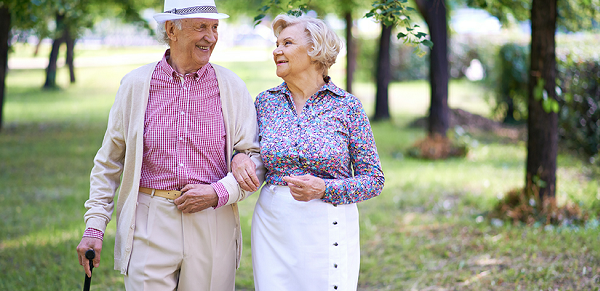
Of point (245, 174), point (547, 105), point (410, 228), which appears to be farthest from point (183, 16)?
point (410, 228)

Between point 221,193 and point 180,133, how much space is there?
36cm

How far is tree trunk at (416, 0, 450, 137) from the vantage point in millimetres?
10289

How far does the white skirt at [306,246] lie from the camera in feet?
8.71

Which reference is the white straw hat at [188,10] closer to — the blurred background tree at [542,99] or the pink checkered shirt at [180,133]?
the pink checkered shirt at [180,133]

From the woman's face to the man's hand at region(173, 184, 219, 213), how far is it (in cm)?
69

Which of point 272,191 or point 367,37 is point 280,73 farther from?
point 367,37

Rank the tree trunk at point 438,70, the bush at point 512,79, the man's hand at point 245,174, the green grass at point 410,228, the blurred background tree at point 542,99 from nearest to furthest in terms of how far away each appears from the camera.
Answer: the man's hand at point 245,174
the green grass at point 410,228
the blurred background tree at point 542,99
the tree trunk at point 438,70
the bush at point 512,79

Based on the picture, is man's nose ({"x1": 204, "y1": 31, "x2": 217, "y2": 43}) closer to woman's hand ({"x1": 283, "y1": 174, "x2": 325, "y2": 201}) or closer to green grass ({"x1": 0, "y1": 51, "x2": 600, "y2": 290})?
woman's hand ({"x1": 283, "y1": 174, "x2": 325, "y2": 201})

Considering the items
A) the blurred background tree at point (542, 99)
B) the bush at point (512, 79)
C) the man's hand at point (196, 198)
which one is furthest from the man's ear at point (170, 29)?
the bush at point (512, 79)

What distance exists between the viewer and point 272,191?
274 cm

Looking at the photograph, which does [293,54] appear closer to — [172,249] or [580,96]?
[172,249]

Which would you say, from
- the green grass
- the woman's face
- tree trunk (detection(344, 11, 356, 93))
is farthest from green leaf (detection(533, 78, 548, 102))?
tree trunk (detection(344, 11, 356, 93))

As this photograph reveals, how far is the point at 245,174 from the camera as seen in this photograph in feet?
8.60

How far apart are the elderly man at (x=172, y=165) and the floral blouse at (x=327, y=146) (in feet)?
0.55
